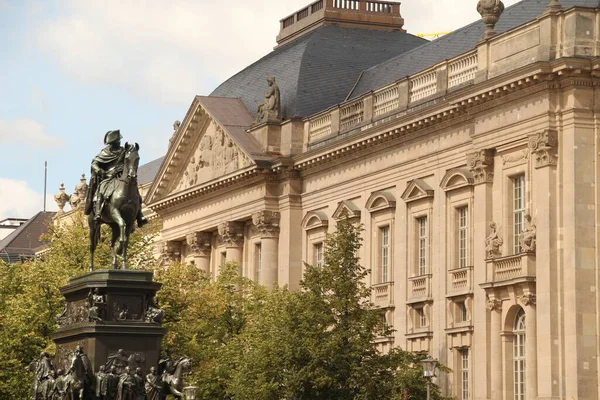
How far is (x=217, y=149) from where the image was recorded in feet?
290

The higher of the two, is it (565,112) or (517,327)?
(565,112)

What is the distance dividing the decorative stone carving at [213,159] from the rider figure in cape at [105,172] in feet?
165

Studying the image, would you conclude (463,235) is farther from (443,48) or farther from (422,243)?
(443,48)

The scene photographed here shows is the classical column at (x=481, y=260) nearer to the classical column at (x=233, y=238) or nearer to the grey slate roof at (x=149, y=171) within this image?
the classical column at (x=233, y=238)

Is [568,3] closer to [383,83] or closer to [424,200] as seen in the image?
[424,200]

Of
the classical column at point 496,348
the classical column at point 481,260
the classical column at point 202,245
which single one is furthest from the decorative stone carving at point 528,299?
the classical column at point 202,245

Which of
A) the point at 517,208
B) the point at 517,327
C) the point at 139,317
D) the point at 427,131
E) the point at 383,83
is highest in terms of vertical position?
the point at 383,83

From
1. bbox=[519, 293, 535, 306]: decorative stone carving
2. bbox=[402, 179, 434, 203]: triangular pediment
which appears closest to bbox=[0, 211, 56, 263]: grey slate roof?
bbox=[402, 179, 434, 203]: triangular pediment

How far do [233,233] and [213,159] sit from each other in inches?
170

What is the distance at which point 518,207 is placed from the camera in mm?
61000

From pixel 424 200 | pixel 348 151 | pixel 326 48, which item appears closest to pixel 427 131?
pixel 424 200

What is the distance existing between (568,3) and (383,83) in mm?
17835

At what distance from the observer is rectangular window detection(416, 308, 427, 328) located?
68.4 metres

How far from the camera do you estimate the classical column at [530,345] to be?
58312 mm
